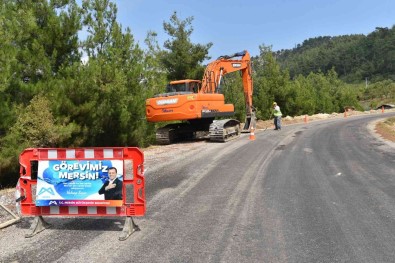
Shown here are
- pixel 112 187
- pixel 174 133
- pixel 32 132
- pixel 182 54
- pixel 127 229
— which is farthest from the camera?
pixel 182 54

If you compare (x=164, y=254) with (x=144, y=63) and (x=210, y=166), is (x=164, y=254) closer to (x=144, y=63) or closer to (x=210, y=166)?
(x=210, y=166)

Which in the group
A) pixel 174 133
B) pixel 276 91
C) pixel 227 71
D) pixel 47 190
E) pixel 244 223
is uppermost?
pixel 276 91

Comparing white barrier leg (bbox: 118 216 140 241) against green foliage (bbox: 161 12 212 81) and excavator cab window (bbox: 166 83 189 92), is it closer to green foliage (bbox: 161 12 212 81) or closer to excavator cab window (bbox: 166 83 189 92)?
excavator cab window (bbox: 166 83 189 92)

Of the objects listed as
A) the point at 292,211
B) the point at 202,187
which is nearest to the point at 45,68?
the point at 202,187

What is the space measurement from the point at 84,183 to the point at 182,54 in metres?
28.7

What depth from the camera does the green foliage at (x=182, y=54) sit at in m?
33.6

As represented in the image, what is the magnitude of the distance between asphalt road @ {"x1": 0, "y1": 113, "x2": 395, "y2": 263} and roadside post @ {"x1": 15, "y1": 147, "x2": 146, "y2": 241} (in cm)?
31

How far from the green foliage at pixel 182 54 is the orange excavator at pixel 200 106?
12.2 metres

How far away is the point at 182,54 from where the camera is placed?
33.5 meters

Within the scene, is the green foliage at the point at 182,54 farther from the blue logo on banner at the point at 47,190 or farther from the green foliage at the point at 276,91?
the blue logo on banner at the point at 47,190

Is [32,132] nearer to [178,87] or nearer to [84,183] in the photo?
[84,183]

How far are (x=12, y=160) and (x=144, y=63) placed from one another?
344 inches

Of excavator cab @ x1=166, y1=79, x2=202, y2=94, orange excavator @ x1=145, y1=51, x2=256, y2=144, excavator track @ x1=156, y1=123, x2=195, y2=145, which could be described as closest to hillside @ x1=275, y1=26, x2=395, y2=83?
orange excavator @ x1=145, y1=51, x2=256, y2=144

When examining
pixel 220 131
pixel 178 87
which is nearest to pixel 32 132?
pixel 178 87
